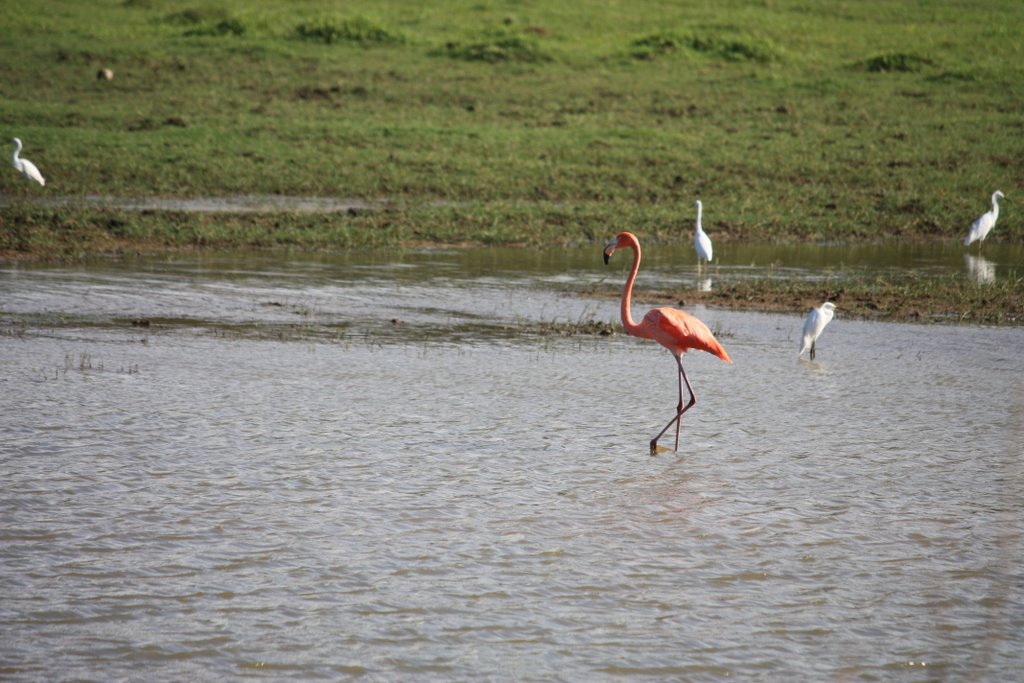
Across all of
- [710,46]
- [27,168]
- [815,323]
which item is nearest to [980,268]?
[815,323]

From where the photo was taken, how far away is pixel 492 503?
6.75 metres

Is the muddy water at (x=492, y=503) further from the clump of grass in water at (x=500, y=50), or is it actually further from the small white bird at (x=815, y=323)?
the clump of grass in water at (x=500, y=50)

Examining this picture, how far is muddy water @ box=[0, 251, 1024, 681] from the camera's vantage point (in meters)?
4.99

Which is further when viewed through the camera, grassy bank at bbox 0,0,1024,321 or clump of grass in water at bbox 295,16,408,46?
clump of grass in water at bbox 295,16,408,46

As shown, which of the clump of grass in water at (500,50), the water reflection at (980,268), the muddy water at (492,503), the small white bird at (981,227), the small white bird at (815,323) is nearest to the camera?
the muddy water at (492,503)

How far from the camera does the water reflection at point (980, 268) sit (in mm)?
14898

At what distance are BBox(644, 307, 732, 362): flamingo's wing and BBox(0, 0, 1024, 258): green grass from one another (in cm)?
851

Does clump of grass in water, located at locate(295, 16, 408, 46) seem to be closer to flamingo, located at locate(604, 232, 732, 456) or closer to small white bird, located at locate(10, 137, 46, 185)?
small white bird, located at locate(10, 137, 46, 185)

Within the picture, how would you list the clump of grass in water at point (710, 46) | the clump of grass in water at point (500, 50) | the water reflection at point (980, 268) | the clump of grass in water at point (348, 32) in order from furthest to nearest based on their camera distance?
the clump of grass in water at point (710, 46) → the clump of grass in water at point (348, 32) → the clump of grass in water at point (500, 50) → the water reflection at point (980, 268)

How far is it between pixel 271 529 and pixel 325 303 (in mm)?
6791

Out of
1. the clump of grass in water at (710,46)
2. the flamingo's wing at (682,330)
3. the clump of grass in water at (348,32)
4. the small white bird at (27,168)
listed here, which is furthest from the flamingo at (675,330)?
the clump of grass in water at (348,32)

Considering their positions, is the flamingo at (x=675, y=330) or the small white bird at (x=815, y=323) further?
the small white bird at (x=815, y=323)

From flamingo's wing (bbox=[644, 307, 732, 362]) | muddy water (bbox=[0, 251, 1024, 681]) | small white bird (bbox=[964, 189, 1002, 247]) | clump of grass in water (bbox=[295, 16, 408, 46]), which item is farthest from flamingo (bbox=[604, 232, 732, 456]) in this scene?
clump of grass in water (bbox=[295, 16, 408, 46])

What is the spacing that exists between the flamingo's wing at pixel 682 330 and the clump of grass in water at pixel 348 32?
23741 mm
